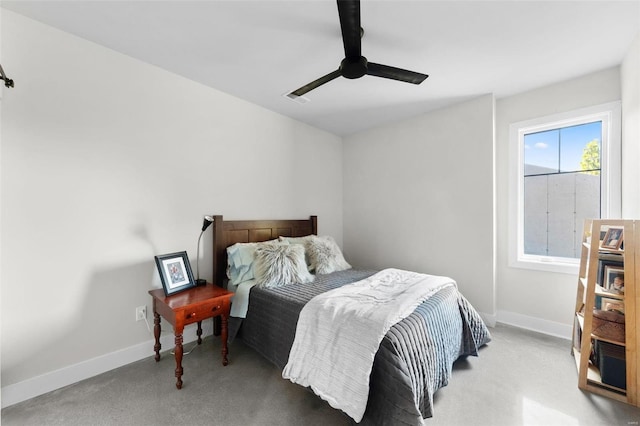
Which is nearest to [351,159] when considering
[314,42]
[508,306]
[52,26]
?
[314,42]

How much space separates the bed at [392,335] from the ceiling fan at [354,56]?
1.66 m

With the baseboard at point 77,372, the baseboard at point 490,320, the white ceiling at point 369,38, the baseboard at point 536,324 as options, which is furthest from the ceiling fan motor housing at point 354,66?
the baseboard at point 536,324

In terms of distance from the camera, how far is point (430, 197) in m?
3.40

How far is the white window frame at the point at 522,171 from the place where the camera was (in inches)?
96.7

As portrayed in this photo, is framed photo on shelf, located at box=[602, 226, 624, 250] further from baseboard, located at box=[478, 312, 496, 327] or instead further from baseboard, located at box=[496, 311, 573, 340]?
baseboard, located at box=[478, 312, 496, 327]

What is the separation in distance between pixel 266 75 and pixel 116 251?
6.75 ft

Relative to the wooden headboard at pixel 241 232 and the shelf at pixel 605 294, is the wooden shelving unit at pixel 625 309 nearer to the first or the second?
the shelf at pixel 605 294

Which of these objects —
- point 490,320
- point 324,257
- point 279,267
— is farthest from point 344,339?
point 490,320

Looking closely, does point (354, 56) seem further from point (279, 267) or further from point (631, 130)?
point (631, 130)

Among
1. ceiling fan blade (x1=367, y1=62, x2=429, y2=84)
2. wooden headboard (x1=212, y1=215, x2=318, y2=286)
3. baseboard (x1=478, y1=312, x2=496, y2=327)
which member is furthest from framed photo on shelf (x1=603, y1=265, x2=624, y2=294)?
wooden headboard (x1=212, y1=215, x2=318, y2=286)

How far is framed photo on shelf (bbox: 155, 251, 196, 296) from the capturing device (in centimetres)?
218

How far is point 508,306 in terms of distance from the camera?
10.00 feet

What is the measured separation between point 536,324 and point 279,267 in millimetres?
2836

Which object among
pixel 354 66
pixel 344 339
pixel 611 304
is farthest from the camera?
pixel 611 304
